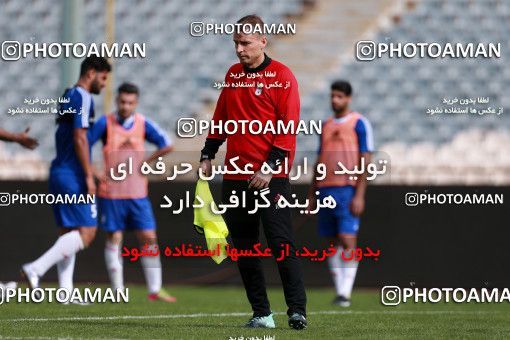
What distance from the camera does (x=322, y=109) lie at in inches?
588

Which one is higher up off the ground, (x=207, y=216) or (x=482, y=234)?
(x=482, y=234)

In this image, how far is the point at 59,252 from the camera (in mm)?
8938

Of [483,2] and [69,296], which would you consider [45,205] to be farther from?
[483,2]

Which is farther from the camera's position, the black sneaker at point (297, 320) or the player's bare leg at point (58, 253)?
the player's bare leg at point (58, 253)

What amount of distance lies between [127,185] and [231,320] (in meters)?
3.06

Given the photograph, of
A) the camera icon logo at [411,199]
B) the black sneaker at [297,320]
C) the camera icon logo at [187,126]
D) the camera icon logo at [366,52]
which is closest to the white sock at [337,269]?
the camera icon logo at [411,199]

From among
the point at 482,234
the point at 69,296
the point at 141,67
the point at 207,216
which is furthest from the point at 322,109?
the point at 207,216

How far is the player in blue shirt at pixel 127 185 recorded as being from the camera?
10242 mm

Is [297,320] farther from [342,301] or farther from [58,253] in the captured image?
[342,301]

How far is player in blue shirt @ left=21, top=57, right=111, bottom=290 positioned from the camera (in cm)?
900

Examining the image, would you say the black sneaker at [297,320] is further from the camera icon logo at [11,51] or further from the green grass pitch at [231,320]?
the camera icon logo at [11,51]

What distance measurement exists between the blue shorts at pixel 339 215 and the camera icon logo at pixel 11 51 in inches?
149

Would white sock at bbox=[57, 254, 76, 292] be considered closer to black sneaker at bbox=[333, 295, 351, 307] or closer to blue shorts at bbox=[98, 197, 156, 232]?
blue shorts at bbox=[98, 197, 156, 232]

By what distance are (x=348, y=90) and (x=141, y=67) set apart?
5535mm
